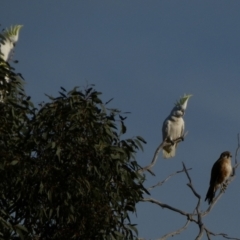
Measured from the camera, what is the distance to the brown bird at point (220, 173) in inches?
287

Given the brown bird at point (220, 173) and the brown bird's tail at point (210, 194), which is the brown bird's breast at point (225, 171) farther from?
the brown bird's tail at point (210, 194)

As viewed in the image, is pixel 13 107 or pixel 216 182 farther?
pixel 216 182

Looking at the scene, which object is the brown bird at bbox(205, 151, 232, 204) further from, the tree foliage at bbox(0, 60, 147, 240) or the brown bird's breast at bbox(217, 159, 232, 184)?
the tree foliage at bbox(0, 60, 147, 240)

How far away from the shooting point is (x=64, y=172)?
5.20 meters

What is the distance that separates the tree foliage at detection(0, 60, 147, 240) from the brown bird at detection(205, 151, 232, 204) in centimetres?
209

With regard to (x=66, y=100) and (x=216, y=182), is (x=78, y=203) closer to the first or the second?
(x=66, y=100)

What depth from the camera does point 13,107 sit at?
5379 millimetres

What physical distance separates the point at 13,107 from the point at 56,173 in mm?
590

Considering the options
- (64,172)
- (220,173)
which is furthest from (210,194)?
(64,172)

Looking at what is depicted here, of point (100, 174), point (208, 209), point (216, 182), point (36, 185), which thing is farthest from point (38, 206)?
point (216, 182)

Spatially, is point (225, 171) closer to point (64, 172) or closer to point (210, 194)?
point (210, 194)

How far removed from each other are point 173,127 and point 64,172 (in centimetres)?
493

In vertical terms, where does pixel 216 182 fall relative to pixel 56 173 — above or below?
above

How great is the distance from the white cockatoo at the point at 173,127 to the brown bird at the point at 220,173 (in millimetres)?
1876
